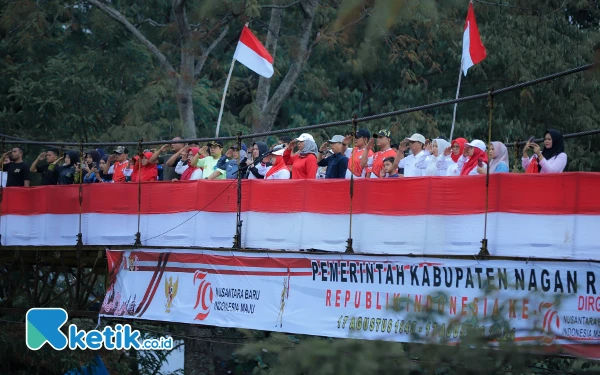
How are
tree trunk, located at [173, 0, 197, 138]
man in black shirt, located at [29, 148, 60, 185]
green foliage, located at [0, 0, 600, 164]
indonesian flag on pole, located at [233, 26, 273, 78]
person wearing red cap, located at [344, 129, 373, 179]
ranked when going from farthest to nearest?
green foliage, located at [0, 0, 600, 164]
tree trunk, located at [173, 0, 197, 138]
indonesian flag on pole, located at [233, 26, 273, 78]
man in black shirt, located at [29, 148, 60, 185]
person wearing red cap, located at [344, 129, 373, 179]

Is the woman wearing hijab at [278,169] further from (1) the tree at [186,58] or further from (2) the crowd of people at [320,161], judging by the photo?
(1) the tree at [186,58]

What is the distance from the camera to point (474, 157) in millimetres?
11758

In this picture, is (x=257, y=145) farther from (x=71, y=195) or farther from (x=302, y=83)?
(x=302, y=83)

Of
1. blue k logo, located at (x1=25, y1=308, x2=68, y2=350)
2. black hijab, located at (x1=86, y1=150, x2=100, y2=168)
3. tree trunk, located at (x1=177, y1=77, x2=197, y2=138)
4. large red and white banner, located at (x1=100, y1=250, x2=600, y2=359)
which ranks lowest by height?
blue k logo, located at (x1=25, y1=308, x2=68, y2=350)

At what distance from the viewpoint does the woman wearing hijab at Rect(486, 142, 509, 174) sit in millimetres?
11548

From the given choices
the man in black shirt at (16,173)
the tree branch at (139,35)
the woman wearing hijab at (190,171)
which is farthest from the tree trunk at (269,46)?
the woman wearing hijab at (190,171)

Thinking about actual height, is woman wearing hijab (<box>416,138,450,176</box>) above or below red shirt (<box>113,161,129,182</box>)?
above

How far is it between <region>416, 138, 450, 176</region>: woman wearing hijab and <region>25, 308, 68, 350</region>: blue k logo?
29.2ft

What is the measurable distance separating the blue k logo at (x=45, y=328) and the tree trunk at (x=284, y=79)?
31.2 feet

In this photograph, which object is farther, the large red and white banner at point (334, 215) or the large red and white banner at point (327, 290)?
the large red and white banner at point (334, 215)

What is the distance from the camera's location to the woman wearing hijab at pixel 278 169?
13.9m

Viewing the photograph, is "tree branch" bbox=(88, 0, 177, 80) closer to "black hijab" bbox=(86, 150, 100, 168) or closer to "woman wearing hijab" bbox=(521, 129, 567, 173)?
"black hijab" bbox=(86, 150, 100, 168)

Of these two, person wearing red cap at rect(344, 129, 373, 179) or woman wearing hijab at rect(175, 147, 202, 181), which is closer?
person wearing red cap at rect(344, 129, 373, 179)

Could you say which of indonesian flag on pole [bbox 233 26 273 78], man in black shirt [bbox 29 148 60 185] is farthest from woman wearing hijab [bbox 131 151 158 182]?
indonesian flag on pole [bbox 233 26 273 78]
